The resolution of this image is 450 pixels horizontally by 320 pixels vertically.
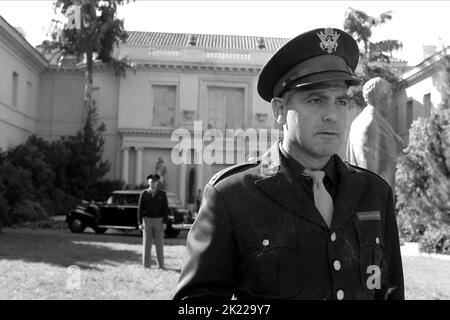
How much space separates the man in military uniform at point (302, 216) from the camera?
1846mm

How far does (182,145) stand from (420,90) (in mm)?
14537

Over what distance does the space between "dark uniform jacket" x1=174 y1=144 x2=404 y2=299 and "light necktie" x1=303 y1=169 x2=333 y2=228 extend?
35 millimetres

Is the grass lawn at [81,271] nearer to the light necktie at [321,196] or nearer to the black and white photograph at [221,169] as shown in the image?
the black and white photograph at [221,169]

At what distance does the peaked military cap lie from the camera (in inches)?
78.9

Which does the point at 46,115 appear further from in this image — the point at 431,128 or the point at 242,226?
the point at 242,226

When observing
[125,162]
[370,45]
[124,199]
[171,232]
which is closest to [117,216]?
[124,199]

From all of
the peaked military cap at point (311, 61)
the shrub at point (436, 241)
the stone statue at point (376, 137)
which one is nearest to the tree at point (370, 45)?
the shrub at point (436, 241)

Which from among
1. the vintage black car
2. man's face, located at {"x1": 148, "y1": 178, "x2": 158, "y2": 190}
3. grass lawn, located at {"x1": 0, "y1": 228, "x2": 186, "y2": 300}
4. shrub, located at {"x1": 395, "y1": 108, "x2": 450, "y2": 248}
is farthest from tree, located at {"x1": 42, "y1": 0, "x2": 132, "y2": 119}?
man's face, located at {"x1": 148, "y1": 178, "x2": 158, "y2": 190}

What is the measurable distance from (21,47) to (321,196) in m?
30.5

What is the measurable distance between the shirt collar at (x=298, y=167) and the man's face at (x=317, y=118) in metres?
0.04

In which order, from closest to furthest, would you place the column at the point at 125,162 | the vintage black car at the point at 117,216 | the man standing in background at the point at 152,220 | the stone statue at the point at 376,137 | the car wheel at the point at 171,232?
the stone statue at the point at 376,137
the man standing in background at the point at 152,220
the car wheel at the point at 171,232
the vintage black car at the point at 117,216
the column at the point at 125,162

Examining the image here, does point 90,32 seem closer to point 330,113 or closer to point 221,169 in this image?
point 221,169
